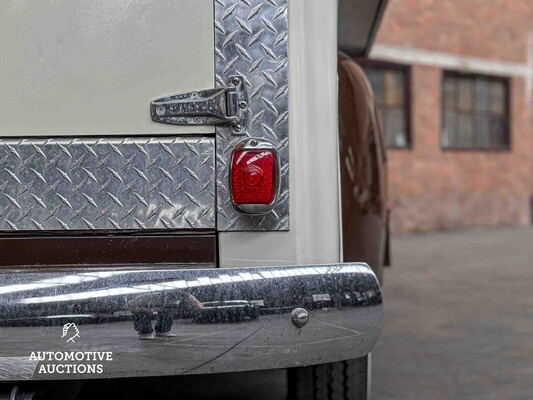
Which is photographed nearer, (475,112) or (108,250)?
(108,250)

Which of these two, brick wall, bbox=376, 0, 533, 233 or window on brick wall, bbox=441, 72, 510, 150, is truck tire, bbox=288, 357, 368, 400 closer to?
brick wall, bbox=376, 0, 533, 233

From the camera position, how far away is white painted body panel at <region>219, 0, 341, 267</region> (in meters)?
2.39

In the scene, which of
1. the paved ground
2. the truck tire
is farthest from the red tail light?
the paved ground

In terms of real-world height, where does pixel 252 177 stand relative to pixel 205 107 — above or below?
below

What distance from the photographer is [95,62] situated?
92.0 inches

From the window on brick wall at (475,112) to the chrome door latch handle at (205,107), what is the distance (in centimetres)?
1320

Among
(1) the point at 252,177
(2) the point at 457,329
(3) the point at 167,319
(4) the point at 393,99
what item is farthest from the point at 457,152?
(3) the point at 167,319

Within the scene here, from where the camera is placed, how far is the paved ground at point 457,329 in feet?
13.6

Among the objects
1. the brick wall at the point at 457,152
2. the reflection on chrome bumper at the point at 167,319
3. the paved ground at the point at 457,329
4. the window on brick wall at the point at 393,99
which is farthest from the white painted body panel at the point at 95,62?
the window on brick wall at the point at 393,99

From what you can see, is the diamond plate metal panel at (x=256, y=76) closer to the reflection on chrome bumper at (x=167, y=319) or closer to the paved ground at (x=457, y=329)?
the reflection on chrome bumper at (x=167, y=319)

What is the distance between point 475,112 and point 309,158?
1408cm

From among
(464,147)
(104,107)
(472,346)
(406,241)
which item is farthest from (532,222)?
(104,107)

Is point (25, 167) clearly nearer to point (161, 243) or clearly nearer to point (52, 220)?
point (52, 220)
